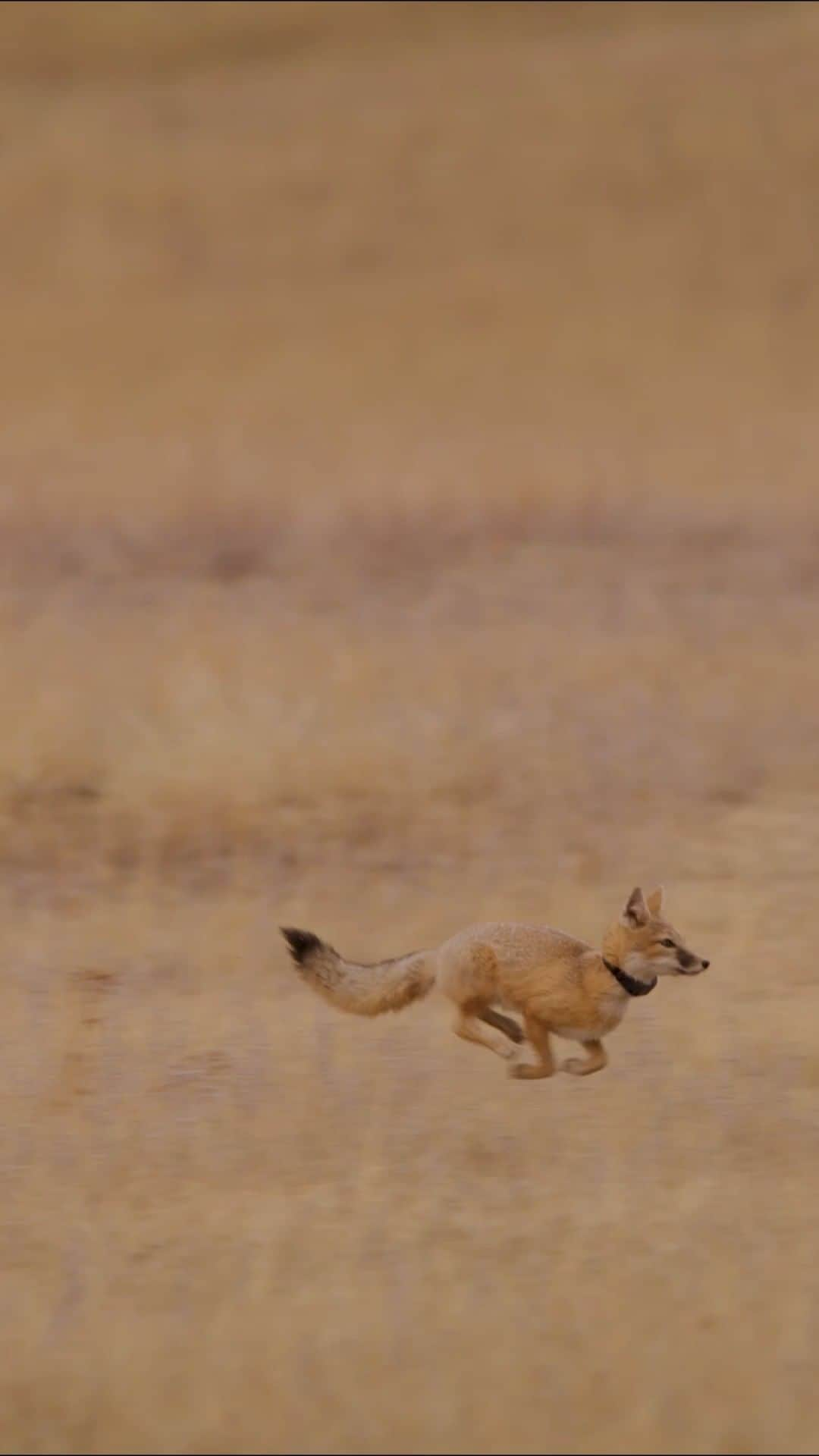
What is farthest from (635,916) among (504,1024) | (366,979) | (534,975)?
(366,979)

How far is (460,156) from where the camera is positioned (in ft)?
112

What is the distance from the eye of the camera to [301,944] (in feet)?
19.7

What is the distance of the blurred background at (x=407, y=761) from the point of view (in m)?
5.39

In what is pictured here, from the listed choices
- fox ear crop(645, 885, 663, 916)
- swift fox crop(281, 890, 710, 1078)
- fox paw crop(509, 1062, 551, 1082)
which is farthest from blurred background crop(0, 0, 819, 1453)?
fox ear crop(645, 885, 663, 916)

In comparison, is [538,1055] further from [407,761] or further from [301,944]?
[407,761]

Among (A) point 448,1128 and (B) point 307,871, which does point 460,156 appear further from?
(A) point 448,1128

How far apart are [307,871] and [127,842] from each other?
2.68 ft

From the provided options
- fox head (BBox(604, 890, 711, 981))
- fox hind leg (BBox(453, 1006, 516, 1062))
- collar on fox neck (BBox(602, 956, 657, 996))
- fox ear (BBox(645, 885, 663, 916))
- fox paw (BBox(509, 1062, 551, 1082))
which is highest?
fox ear (BBox(645, 885, 663, 916))

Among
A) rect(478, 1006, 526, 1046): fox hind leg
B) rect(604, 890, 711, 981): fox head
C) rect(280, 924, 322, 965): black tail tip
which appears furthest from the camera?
rect(478, 1006, 526, 1046): fox hind leg

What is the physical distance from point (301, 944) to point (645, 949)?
0.77 metres

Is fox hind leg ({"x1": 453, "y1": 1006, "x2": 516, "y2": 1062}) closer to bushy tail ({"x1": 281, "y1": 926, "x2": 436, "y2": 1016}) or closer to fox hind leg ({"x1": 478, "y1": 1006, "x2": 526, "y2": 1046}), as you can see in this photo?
fox hind leg ({"x1": 478, "y1": 1006, "x2": 526, "y2": 1046})

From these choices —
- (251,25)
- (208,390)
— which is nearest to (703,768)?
(208,390)

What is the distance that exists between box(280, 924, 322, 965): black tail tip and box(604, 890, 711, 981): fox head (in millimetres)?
656

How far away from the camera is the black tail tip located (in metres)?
5.98
